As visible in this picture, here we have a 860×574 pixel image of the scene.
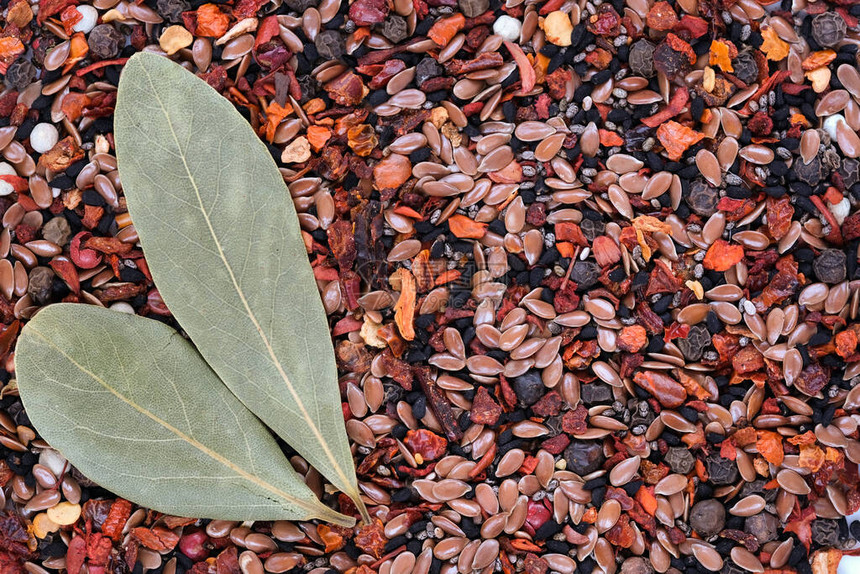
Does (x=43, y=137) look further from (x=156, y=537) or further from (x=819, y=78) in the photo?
(x=819, y=78)

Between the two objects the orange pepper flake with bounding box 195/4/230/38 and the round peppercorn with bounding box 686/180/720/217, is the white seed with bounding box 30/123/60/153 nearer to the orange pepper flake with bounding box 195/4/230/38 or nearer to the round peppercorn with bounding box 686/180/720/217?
the orange pepper flake with bounding box 195/4/230/38

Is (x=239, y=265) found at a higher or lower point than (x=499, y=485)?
higher

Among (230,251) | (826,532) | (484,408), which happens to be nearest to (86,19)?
(230,251)

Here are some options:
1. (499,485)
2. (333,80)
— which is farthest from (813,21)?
(499,485)

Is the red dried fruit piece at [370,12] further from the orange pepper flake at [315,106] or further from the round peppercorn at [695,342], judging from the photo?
the round peppercorn at [695,342]

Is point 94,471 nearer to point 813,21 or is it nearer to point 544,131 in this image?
point 544,131

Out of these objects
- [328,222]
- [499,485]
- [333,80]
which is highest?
[333,80]

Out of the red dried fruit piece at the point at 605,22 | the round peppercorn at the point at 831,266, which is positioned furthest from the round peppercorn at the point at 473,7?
the round peppercorn at the point at 831,266
